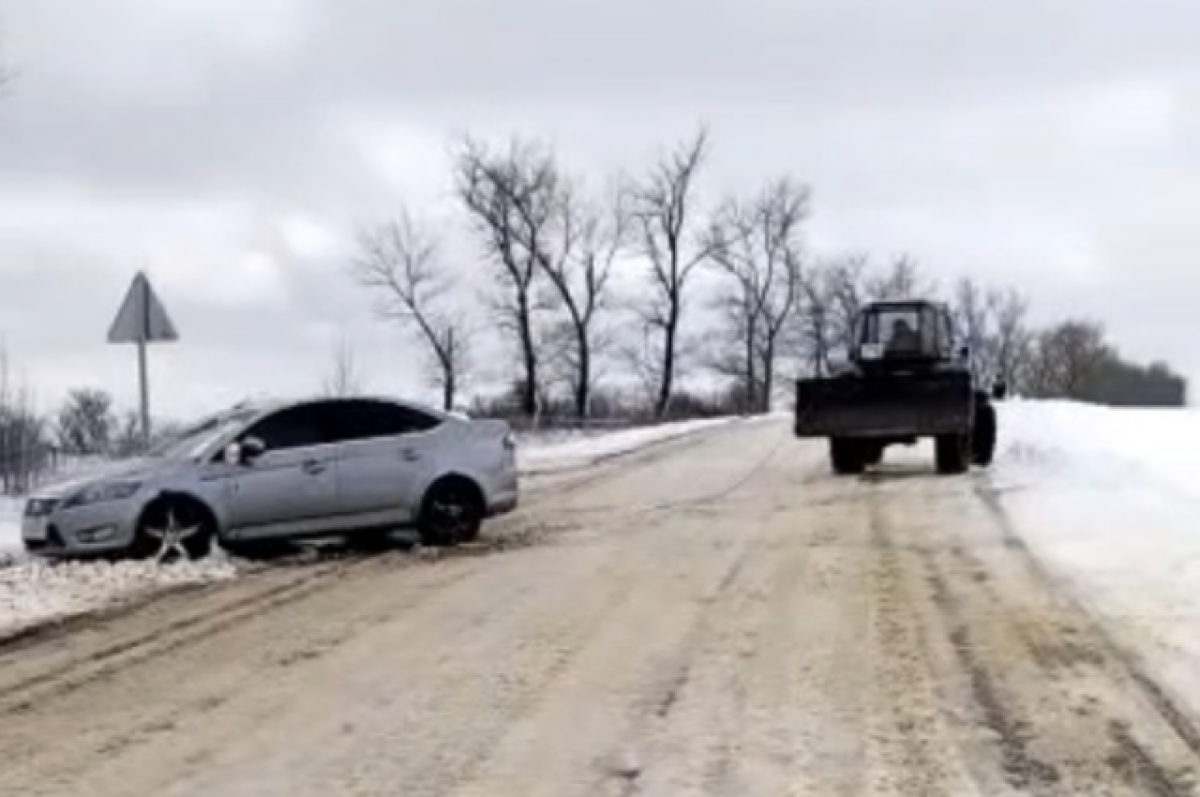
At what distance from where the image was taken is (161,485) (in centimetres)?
1727

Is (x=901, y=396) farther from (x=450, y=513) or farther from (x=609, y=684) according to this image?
(x=609, y=684)

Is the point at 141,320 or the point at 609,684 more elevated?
the point at 141,320

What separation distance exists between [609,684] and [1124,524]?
31.8 ft

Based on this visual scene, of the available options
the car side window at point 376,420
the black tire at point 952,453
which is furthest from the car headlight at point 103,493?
the black tire at point 952,453

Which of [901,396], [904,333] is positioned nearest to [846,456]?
[901,396]

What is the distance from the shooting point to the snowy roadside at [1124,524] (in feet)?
39.0

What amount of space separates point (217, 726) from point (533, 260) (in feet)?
285

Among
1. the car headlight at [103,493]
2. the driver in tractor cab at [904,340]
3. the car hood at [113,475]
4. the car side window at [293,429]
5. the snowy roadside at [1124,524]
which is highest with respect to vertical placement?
the driver in tractor cab at [904,340]

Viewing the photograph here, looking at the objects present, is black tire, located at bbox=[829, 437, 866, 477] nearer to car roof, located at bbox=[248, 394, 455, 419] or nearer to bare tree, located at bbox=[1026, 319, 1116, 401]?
car roof, located at bbox=[248, 394, 455, 419]

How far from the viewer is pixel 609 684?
32.8 feet

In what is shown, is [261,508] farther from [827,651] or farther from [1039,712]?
[1039,712]

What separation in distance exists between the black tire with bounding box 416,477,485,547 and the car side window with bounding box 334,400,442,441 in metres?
0.63

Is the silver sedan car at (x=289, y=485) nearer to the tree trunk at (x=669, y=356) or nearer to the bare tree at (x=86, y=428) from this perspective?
the bare tree at (x=86, y=428)

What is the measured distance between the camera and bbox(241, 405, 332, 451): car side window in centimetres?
1820
